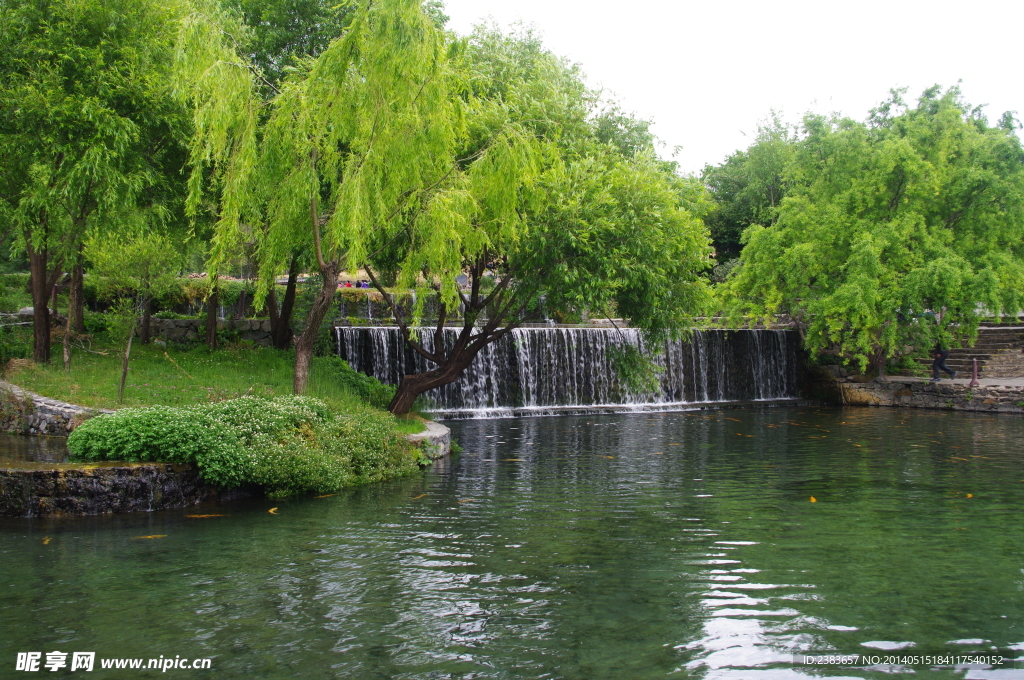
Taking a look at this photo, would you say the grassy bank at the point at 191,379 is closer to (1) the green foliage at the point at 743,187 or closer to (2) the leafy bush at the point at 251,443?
(2) the leafy bush at the point at 251,443

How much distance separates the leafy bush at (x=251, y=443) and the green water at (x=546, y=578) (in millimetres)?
386

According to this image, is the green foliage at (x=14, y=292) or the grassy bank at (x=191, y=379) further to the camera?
the green foliage at (x=14, y=292)

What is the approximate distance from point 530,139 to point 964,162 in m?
16.5

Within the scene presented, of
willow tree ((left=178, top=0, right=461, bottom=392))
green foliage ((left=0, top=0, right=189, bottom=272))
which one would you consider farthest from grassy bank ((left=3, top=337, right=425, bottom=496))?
green foliage ((left=0, top=0, right=189, bottom=272))

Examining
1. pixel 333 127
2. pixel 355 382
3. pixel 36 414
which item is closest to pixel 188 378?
pixel 36 414

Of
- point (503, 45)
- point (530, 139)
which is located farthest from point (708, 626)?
point (503, 45)

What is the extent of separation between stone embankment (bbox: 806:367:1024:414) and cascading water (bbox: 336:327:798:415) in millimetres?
1667

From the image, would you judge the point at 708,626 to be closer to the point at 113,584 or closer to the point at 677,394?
the point at 113,584

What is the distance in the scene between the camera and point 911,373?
86.4 feet

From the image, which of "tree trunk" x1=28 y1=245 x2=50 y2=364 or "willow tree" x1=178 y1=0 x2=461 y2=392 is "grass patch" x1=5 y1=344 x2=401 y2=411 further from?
"willow tree" x1=178 y1=0 x2=461 y2=392

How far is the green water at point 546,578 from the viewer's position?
5070 millimetres

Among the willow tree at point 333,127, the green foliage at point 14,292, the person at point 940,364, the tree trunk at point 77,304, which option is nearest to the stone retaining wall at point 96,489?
the willow tree at point 333,127

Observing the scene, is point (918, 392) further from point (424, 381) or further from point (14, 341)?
point (14, 341)

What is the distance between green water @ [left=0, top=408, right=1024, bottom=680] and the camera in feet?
16.6
